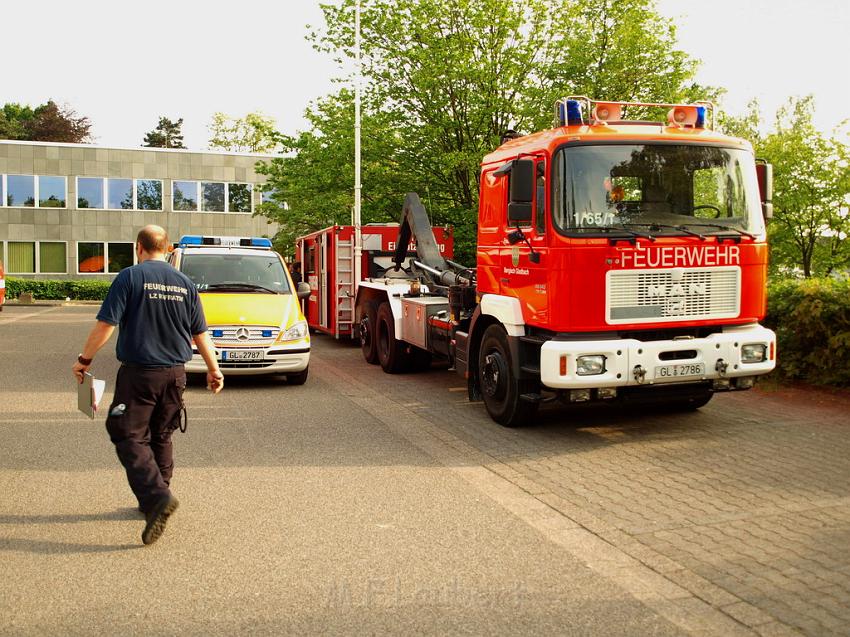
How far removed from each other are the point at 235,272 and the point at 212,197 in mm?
35885

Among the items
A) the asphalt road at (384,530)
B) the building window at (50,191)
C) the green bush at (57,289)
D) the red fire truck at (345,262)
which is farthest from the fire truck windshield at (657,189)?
the building window at (50,191)

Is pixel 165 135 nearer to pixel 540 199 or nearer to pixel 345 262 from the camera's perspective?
pixel 345 262

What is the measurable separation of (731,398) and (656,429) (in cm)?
227

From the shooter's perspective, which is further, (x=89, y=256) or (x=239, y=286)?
(x=89, y=256)

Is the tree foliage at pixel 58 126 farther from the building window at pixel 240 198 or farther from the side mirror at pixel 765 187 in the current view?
the side mirror at pixel 765 187

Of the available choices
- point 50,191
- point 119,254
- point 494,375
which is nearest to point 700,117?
point 494,375

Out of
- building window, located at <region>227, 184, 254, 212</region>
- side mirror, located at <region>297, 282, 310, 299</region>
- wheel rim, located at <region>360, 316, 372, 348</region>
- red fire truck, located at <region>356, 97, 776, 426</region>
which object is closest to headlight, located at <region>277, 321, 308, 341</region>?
side mirror, located at <region>297, 282, 310, 299</region>

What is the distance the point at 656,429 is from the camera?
8.47m

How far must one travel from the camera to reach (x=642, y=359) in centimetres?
769

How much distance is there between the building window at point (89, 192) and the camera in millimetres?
45062

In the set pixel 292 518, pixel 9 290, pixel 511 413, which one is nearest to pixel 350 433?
pixel 511 413

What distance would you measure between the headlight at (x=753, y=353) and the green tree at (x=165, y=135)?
81647 millimetres

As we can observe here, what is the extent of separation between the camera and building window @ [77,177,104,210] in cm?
4506

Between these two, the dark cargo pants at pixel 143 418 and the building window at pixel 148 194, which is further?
the building window at pixel 148 194
